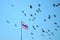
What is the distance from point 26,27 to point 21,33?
18.4 ft

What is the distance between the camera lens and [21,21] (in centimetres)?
3391

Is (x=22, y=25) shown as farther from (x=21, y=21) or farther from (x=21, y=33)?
(x=21, y=33)

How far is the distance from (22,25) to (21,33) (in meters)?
4.97

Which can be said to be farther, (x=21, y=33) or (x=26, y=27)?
(x=21, y=33)

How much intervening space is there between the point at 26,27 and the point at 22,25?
2.82ft

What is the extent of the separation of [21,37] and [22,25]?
205 inches

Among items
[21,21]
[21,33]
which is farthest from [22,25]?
[21,33]

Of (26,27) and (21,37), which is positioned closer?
(26,27)

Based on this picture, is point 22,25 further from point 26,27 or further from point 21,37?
point 21,37

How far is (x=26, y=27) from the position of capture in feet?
108

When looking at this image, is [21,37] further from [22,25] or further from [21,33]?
[22,25]

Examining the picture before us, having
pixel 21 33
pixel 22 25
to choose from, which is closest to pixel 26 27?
pixel 22 25

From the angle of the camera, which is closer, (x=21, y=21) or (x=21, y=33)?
(x=21, y=21)
